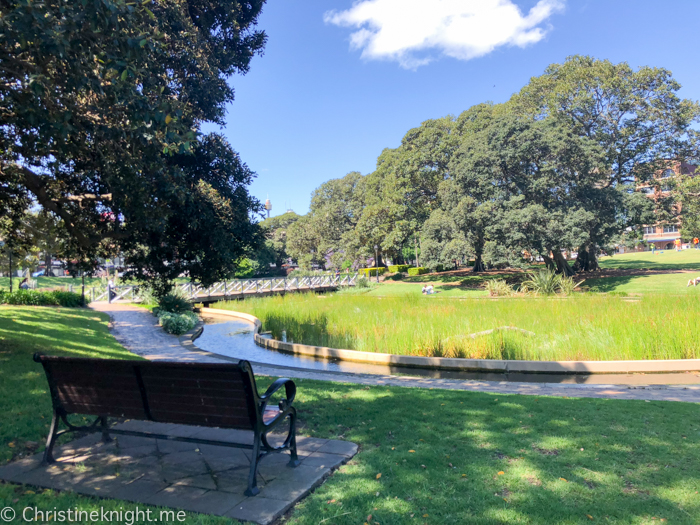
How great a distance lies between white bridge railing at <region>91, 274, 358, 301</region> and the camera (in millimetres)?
27688

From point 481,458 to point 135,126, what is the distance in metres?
5.58

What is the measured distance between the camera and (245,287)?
1353 inches

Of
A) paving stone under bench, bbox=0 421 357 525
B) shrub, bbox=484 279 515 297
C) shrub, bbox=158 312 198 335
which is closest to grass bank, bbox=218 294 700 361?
shrub, bbox=158 312 198 335

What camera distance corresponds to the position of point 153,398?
3.65 meters

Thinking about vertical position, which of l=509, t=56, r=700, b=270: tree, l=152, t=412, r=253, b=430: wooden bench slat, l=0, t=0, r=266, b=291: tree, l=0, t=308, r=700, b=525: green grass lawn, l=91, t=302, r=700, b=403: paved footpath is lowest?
l=91, t=302, r=700, b=403: paved footpath

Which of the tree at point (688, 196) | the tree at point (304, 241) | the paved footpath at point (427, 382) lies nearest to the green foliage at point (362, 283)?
the tree at point (304, 241)

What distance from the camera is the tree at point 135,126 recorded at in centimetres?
520

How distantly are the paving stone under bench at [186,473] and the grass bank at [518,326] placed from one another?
23.9 feet

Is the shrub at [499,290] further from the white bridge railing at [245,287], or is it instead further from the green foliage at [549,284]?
the white bridge railing at [245,287]

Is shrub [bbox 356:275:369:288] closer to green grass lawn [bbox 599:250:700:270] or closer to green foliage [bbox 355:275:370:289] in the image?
green foliage [bbox 355:275:370:289]

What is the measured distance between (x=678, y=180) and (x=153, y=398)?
36603 millimetres

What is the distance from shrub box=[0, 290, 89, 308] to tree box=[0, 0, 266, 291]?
13.4 metres

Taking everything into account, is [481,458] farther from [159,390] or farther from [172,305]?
[172,305]

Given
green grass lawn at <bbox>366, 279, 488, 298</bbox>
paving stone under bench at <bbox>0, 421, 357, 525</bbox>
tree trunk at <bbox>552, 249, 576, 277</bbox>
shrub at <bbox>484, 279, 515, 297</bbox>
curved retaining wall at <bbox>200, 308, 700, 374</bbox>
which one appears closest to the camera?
paving stone under bench at <bbox>0, 421, 357, 525</bbox>
